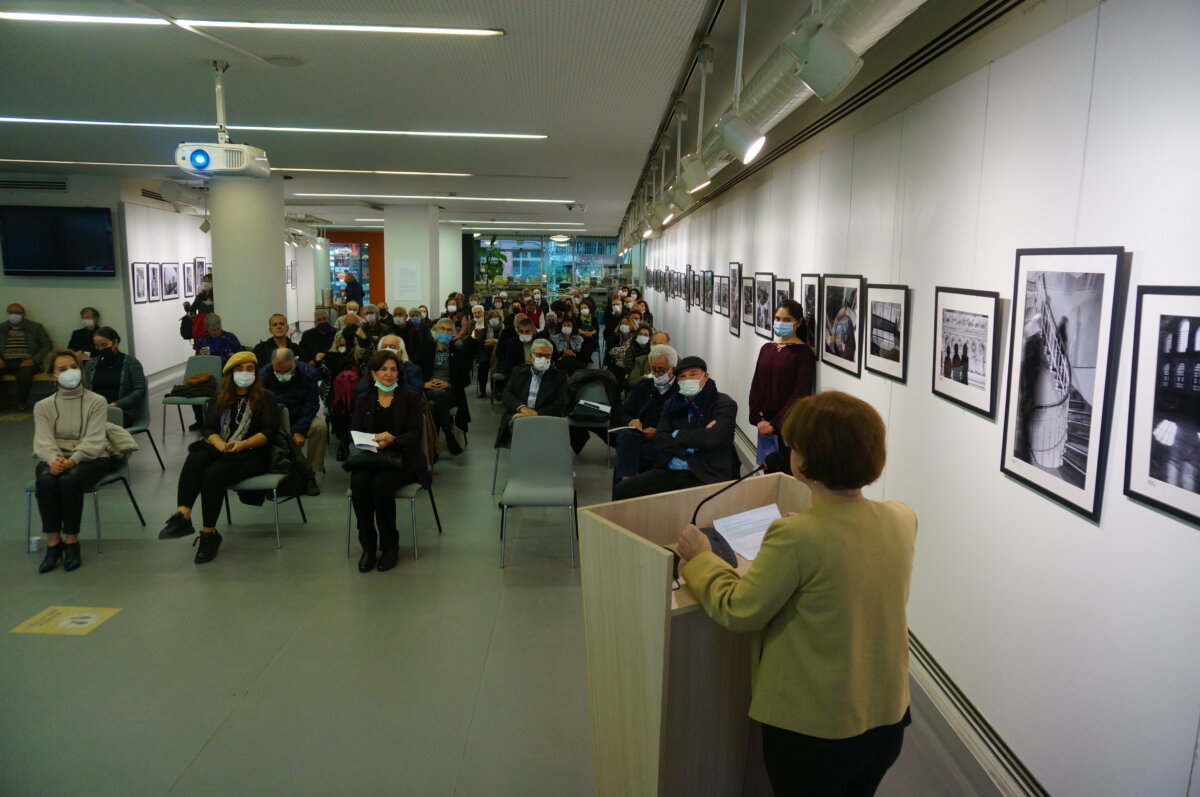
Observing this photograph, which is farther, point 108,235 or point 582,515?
point 108,235

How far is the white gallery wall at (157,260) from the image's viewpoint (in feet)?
44.0

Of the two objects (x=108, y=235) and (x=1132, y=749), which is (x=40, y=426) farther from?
(x=108, y=235)

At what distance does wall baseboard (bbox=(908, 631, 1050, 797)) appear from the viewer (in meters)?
2.82

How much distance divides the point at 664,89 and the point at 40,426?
5309mm

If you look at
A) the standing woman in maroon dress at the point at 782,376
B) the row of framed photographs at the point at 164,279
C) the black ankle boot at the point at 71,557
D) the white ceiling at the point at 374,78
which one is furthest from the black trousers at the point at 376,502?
the row of framed photographs at the point at 164,279

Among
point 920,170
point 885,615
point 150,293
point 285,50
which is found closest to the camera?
point 885,615

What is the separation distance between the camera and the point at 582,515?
2553mm

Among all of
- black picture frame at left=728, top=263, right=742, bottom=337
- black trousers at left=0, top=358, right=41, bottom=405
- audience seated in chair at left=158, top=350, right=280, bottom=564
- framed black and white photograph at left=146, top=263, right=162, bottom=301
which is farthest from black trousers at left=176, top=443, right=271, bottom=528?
framed black and white photograph at left=146, top=263, right=162, bottom=301

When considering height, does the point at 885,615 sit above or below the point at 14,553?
above

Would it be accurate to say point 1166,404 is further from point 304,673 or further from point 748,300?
point 748,300

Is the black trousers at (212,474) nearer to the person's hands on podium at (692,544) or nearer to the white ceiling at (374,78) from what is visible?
the white ceiling at (374,78)

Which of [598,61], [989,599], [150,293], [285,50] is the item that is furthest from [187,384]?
[989,599]

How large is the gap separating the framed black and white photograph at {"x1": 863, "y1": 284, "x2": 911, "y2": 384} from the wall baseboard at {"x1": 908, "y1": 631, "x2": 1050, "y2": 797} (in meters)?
1.47

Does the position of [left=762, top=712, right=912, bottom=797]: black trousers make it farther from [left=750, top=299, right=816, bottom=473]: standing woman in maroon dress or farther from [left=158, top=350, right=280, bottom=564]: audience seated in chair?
[left=158, top=350, right=280, bottom=564]: audience seated in chair
